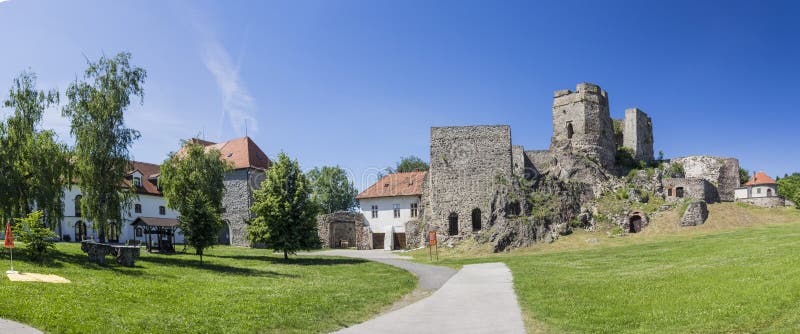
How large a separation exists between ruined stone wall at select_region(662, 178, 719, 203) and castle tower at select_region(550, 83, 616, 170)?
4.97m

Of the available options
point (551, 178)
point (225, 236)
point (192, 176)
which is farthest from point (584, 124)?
point (225, 236)

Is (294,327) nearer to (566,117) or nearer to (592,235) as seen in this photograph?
(592,235)

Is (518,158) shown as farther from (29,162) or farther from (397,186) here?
(29,162)

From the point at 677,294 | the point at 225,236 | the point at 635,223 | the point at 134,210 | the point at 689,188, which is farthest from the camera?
the point at 225,236

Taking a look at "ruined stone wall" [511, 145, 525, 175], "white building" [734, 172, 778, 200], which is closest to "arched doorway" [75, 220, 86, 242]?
"ruined stone wall" [511, 145, 525, 175]

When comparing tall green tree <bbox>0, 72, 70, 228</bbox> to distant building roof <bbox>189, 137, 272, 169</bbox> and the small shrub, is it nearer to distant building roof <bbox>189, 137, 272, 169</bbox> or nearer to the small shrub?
the small shrub

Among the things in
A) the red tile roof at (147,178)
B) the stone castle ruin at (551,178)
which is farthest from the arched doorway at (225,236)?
the stone castle ruin at (551,178)

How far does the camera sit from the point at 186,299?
14.0m

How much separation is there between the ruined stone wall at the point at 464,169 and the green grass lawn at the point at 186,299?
20716 mm

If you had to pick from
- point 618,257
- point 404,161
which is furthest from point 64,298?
point 404,161

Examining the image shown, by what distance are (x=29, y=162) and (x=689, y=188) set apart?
4365 centimetres

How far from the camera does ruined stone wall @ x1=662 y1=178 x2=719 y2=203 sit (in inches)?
1691

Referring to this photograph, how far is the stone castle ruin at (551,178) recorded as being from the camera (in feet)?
131

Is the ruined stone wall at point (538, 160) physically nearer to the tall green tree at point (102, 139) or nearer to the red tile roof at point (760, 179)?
the tall green tree at point (102, 139)
